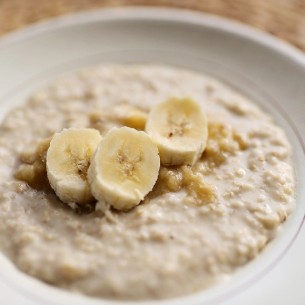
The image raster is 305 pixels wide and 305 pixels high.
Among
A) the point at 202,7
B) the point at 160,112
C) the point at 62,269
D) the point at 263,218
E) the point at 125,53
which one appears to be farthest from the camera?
the point at 202,7

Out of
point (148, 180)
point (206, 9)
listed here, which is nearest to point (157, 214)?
point (148, 180)

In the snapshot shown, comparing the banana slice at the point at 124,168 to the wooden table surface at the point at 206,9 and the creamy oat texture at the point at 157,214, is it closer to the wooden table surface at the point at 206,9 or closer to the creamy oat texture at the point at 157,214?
the creamy oat texture at the point at 157,214

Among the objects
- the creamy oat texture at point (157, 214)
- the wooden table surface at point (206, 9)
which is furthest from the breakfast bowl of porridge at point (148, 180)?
the wooden table surface at point (206, 9)

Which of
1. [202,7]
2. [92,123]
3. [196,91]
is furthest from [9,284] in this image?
[202,7]

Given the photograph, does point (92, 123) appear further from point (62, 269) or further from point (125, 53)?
point (62, 269)

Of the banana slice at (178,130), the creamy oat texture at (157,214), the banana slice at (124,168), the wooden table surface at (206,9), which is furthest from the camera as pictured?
the wooden table surface at (206,9)

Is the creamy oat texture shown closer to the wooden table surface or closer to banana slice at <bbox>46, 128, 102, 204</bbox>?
banana slice at <bbox>46, 128, 102, 204</bbox>

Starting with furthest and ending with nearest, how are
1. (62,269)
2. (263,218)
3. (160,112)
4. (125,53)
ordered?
1. (125,53)
2. (160,112)
3. (263,218)
4. (62,269)
